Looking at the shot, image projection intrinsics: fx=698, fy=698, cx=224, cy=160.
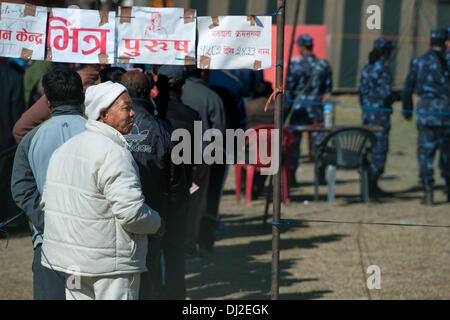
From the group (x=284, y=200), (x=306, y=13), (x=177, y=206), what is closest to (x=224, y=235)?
(x=284, y=200)

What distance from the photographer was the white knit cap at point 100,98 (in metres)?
3.35

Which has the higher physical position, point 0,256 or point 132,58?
point 132,58

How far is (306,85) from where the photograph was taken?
10.7 metres

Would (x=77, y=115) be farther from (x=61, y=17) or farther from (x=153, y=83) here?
(x=153, y=83)

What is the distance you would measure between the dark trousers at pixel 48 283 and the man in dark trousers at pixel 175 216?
3.78 feet

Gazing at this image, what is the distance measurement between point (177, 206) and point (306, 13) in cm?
1351

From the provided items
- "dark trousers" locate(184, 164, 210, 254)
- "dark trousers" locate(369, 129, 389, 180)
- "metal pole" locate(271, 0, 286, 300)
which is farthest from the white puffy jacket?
"dark trousers" locate(369, 129, 389, 180)

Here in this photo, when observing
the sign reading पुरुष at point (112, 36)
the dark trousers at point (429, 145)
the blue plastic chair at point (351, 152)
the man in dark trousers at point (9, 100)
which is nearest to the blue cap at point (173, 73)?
the sign reading पुरुष at point (112, 36)

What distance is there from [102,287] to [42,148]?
876 millimetres

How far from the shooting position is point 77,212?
321 centimetres

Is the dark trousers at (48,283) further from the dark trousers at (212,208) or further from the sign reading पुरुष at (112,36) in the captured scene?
the dark trousers at (212,208)

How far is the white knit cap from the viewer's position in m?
3.35

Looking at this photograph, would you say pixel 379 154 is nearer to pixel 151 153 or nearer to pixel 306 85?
pixel 306 85

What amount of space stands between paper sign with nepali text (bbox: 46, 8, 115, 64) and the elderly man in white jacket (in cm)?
125
